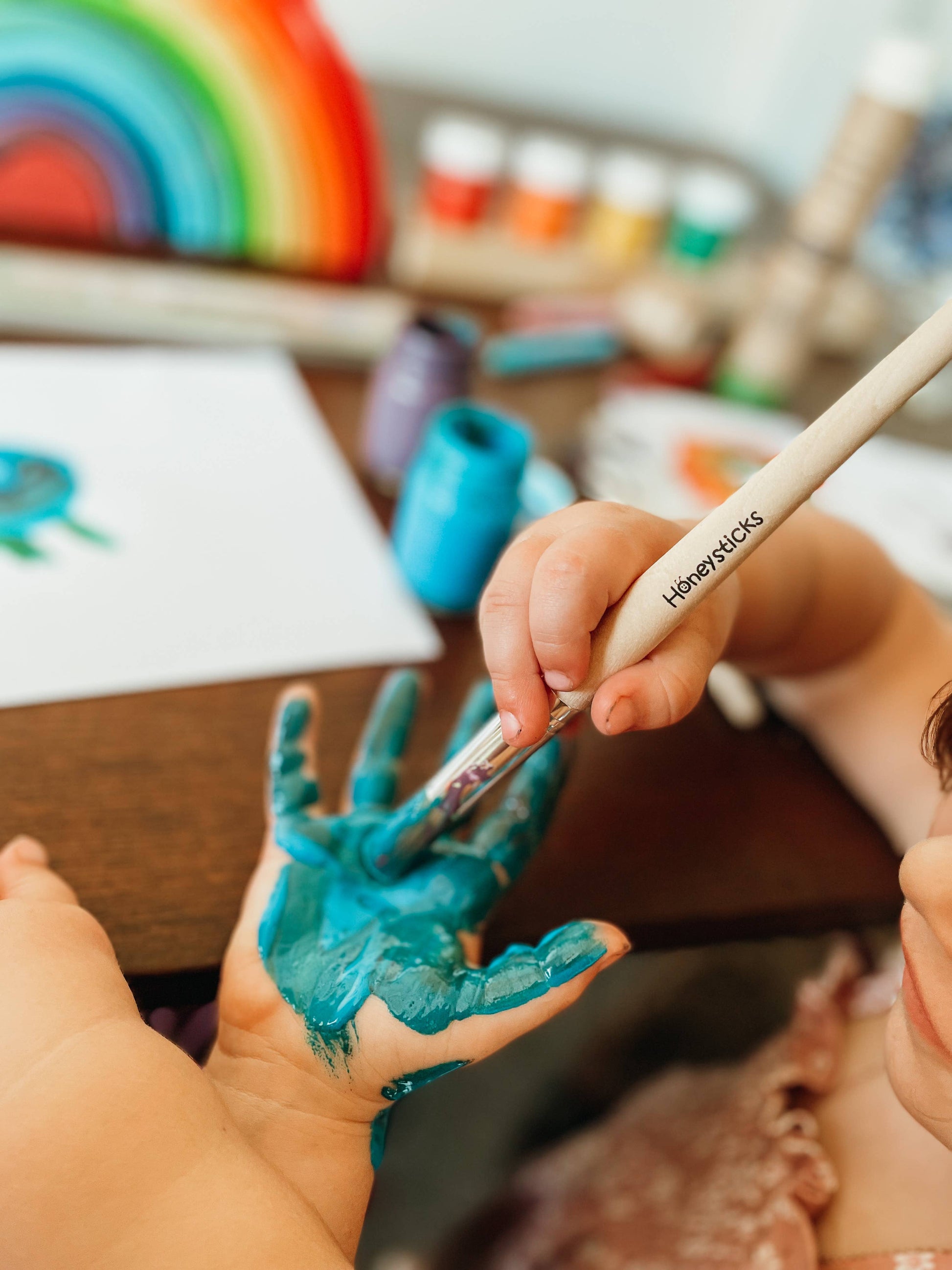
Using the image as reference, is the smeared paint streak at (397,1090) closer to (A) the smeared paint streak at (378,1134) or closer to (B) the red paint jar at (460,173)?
(A) the smeared paint streak at (378,1134)

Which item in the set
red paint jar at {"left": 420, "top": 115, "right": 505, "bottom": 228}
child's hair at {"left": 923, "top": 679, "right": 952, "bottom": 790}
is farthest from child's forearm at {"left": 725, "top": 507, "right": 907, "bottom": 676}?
red paint jar at {"left": 420, "top": 115, "right": 505, "bottom": 228}

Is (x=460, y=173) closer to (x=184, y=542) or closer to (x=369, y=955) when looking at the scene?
(x=184, y=542)

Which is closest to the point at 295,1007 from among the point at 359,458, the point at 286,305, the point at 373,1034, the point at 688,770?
the point at 373,1034

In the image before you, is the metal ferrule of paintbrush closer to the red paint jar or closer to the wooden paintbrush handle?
the wooden paintbrush handle

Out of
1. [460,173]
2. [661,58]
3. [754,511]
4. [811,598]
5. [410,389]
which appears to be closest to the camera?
[754,511]

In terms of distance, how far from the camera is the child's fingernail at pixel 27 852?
40 cm

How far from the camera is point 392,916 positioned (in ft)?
1.31

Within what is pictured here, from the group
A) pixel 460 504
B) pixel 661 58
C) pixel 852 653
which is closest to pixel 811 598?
→ pixel 852 653

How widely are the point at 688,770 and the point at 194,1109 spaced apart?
0.34 m

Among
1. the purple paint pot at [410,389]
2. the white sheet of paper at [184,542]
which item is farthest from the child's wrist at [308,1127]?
the purple paint pot at [410,389]

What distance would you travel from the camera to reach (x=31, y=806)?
0.44 metres

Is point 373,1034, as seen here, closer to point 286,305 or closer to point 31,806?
point 31,806

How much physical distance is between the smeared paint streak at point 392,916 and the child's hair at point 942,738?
166 mm

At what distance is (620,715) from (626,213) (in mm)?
793
